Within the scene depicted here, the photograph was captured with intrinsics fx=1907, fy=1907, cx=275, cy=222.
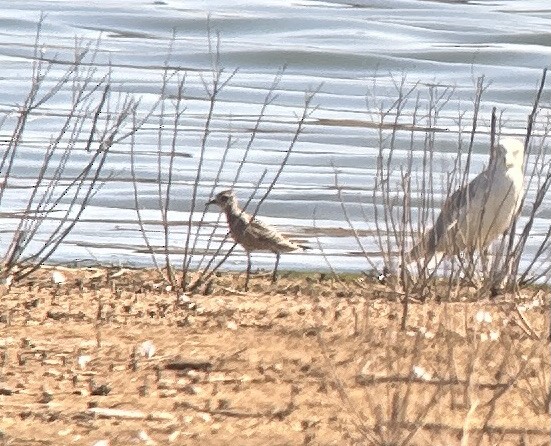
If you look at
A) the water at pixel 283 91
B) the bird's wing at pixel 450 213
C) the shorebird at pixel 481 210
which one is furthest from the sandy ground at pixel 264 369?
the water at pixel 283 91

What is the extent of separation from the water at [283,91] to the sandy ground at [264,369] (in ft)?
4.47

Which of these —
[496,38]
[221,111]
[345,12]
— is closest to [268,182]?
[221,111]

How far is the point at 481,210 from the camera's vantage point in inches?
439

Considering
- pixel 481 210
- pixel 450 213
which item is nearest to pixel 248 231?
pixel 450 213

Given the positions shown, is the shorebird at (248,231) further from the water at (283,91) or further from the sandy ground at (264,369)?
the sandy ground at (264,369)

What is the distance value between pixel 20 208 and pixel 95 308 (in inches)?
227

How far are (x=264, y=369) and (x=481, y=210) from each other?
126 inches

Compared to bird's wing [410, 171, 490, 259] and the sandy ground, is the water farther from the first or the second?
the sandy ground

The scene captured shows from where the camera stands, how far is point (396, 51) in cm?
2719

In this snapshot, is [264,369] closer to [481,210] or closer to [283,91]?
[481,210]

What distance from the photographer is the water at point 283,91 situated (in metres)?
15.6

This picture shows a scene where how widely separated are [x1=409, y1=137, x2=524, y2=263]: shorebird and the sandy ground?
46 centimetres

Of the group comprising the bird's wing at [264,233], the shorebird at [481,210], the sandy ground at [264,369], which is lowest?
the sandy ground at [264,369]

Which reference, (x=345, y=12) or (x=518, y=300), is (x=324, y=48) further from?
(x=518, y=300)
